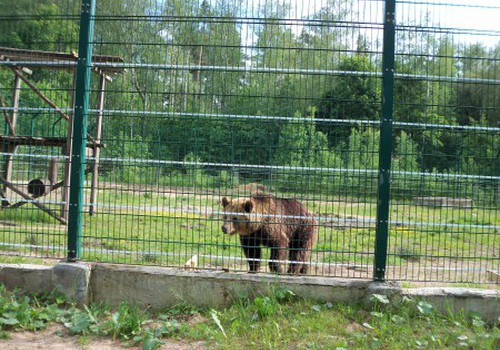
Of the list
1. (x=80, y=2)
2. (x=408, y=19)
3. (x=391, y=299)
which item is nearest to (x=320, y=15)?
(x=408, y=19)

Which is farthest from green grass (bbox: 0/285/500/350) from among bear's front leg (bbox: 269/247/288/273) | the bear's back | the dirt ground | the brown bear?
the bear's back

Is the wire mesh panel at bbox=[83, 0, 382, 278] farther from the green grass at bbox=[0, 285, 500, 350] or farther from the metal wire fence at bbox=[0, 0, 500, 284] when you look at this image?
the green grass at bbox=[0, 285, 500, 350]

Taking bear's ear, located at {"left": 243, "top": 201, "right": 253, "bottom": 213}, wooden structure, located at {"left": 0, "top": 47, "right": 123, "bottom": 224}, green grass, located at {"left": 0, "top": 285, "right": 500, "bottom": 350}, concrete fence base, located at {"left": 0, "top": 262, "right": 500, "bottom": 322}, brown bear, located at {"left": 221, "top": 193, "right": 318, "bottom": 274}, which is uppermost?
wooden structure, located at {"left": 0, "top": 47, "right": 123, "bottom": 224}

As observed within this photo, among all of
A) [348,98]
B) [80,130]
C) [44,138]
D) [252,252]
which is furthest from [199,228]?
[44,138]

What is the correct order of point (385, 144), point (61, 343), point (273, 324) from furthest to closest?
1. point (385, 144)
2. point (273, 324)
3. point (61, 343)

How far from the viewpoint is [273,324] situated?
4660 mm

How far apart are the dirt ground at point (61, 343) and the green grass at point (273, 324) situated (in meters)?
0.05

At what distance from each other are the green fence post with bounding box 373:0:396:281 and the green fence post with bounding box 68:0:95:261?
3.41 m

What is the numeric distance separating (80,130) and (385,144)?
3.50 m

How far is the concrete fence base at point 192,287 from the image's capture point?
5.10 metres

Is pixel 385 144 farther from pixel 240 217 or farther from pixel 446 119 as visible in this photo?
pixel 240 217

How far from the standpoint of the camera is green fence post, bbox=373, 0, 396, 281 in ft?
17.1

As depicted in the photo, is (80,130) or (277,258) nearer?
(80,130)

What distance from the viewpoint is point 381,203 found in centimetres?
521
